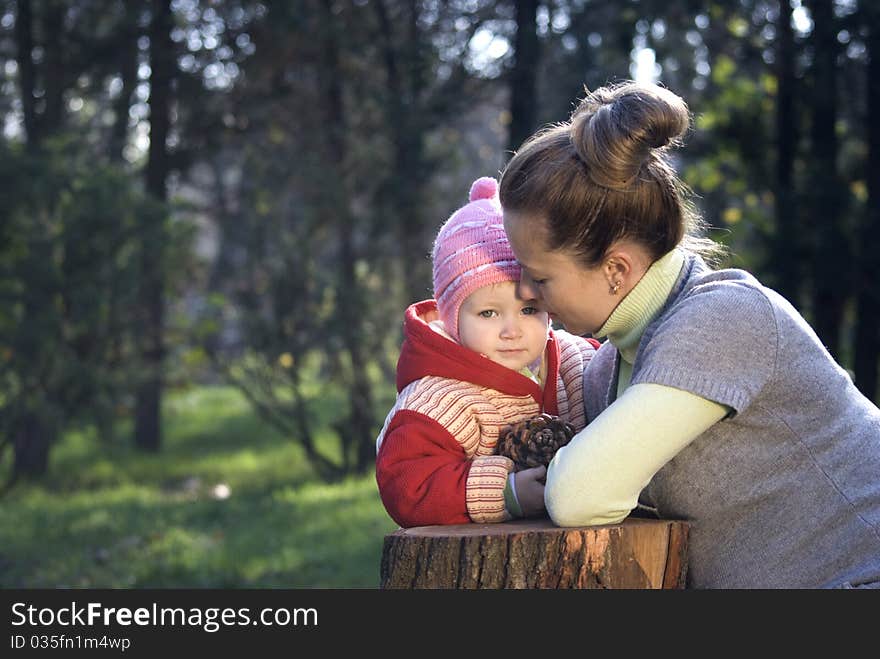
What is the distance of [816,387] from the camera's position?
2.45 metres

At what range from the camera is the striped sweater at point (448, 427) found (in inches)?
104

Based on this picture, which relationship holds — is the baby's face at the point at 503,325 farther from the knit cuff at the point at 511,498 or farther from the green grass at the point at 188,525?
the green grass at the point at 188,525

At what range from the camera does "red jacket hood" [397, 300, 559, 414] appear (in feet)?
9.10

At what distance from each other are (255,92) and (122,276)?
150 inches

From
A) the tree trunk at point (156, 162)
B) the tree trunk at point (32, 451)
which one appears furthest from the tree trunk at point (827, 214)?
the tree trunk at point (32, 451)

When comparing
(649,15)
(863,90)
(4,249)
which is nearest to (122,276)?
(4,249)

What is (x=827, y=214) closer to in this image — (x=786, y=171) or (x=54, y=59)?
(x=786, y=171)

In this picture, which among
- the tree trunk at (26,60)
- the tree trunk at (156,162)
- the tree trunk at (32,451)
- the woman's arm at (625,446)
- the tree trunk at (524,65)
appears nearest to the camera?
the woman's arm at (625,446)

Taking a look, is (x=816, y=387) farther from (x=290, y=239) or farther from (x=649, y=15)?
(x=290, y=239)

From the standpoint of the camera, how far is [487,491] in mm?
2631

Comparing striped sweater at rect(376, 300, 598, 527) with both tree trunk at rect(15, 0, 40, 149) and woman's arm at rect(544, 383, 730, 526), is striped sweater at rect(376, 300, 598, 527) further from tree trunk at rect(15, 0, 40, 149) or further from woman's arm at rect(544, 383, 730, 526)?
tree trunk at rect(15, 0, 40, 149)

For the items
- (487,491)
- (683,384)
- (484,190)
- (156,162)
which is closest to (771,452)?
(683,384)

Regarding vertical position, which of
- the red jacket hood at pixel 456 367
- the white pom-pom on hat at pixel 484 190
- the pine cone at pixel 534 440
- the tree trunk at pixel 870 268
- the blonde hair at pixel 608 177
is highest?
the blonde hair at pixel 608 177

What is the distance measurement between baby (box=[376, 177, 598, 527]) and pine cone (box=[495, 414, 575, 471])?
0.04m
